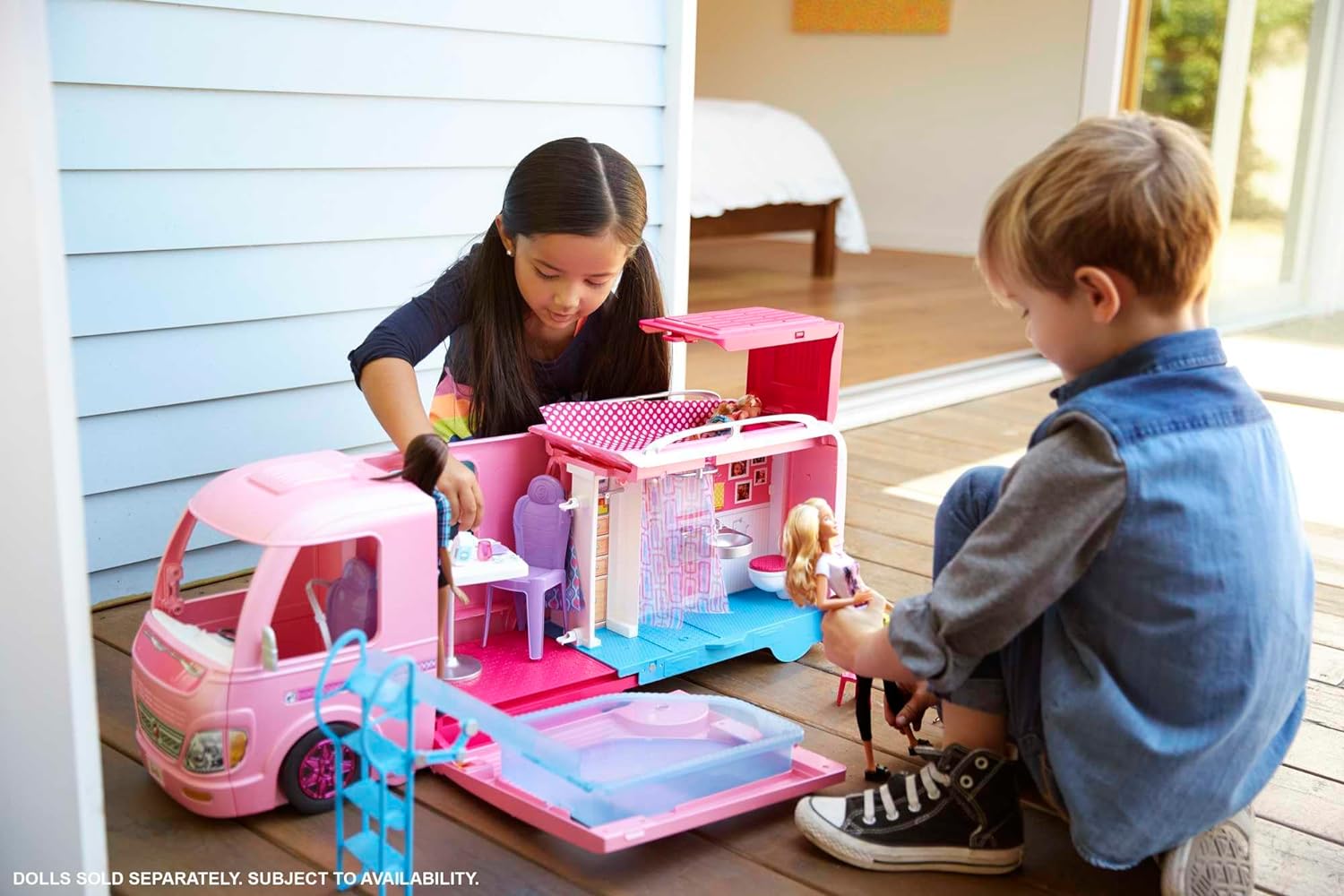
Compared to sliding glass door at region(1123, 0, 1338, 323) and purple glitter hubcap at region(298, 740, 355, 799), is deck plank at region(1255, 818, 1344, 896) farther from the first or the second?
sliding glass door at region(1123, 0, 1338, 323)

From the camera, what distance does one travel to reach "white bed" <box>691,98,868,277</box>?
4.95 m

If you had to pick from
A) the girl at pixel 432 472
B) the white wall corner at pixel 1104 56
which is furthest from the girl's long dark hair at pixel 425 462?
the white wall corner at pixel 1104 56

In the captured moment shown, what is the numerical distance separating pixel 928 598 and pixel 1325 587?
1.23 meters

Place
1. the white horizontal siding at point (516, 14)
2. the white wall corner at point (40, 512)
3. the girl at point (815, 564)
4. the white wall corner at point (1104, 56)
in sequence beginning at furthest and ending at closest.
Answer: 1. the white wall corner at point (1104, 56)
2. the white horizontal siding at point (516, 14)
3. the girl at point (815, 564)
4. the white wall corner at point (40, 512)

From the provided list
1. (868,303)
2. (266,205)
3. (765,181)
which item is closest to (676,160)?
(266,205)

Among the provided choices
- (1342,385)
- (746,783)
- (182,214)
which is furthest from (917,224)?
(746,783)

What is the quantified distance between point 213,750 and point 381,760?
20cm

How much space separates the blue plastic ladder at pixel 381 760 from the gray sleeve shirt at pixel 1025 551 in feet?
1.32

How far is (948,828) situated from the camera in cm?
121

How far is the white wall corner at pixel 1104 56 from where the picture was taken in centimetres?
357

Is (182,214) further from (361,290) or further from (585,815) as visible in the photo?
(585,815)

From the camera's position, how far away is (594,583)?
1578mm

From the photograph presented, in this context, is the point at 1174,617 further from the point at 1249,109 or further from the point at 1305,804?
the point at 1249,109

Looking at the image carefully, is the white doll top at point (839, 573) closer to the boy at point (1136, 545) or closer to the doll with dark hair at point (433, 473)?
the boy at point (1136, 545)
